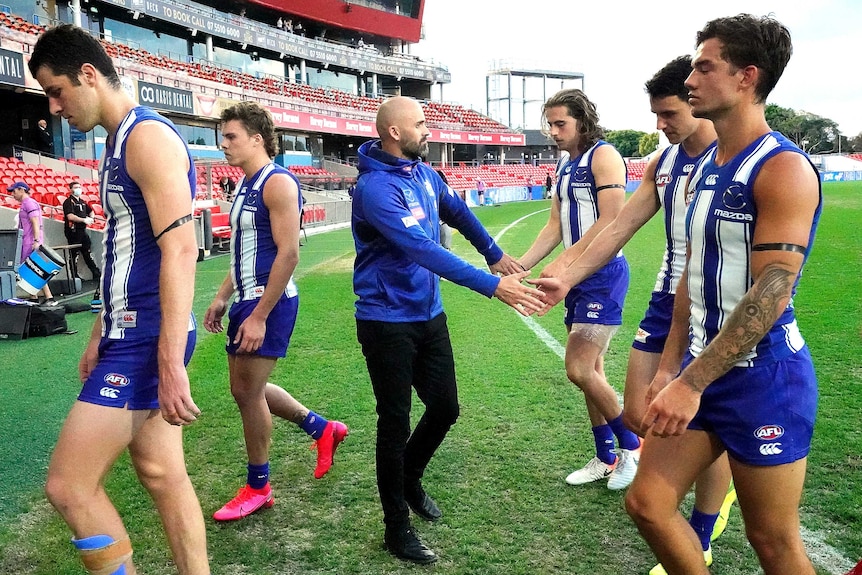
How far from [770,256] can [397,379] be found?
5.98 ft

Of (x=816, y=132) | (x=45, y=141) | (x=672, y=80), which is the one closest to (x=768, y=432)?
(x=672, y=80)

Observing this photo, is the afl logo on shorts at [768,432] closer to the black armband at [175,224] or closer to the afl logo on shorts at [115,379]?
the black armband at [175,224]

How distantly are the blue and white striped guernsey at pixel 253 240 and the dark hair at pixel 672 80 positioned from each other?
76.1 inches

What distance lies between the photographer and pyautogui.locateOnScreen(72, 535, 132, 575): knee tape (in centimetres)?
232

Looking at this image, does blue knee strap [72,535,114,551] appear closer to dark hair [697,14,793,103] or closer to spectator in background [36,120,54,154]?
dark hair [697,14,793,103]

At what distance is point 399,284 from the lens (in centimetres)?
329

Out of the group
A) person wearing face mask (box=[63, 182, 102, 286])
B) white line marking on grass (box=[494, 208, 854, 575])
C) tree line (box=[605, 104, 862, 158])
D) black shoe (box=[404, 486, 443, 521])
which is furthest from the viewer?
tree line (box=[605, 104, 862, 158])

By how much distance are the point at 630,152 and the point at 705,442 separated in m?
138

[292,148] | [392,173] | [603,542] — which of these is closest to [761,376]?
[603,542]

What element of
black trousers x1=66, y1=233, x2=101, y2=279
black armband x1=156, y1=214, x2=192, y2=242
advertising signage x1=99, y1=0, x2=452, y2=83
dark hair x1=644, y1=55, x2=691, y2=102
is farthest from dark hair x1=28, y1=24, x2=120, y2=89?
advertising signage x1=99, y1=0, x2=452, y2=83

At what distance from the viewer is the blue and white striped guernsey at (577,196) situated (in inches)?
161

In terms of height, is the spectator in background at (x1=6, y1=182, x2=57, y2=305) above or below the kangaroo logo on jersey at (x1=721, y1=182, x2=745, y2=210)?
below

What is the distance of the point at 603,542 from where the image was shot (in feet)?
10.8

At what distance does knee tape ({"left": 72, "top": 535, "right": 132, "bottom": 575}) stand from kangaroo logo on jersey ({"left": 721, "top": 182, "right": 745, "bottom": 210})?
7.70 ft
